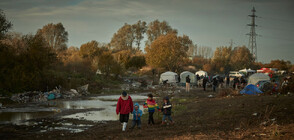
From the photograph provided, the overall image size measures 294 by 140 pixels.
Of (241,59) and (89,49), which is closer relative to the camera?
(89,49)

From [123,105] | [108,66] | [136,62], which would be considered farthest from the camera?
[136,62]

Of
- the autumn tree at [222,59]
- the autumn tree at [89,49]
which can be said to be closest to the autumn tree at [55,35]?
the autumn tree at [89,49]

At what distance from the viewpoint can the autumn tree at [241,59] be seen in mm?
89250

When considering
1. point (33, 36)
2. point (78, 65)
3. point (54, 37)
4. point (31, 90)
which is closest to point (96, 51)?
point (54, 37)

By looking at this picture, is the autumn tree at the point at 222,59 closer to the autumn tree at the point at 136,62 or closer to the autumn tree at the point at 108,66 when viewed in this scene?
the autumn tree at the point at 136,62

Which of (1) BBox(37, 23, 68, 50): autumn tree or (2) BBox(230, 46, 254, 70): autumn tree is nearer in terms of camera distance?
(1) BBox(37, 23, 68, 50): autumn tree

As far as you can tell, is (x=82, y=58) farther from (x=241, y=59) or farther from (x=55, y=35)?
(x=241, y=59)

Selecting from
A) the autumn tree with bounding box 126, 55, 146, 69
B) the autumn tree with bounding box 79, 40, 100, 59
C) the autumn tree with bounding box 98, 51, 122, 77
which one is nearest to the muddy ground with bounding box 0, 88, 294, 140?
the autumn tree with bounding box 98, 51, 122, 77

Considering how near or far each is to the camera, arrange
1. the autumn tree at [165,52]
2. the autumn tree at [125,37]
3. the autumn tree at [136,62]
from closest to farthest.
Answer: the autumn tree at [165,52], the autumn tree at [136,62], the autumn tree at [125,37]

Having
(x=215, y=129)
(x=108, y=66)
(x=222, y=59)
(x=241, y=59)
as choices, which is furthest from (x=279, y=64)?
(x=215, y=129)

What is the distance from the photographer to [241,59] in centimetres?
9119

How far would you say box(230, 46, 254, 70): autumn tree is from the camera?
8925 centimetres

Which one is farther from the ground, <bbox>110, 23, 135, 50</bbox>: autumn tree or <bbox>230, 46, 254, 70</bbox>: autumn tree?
<bbox>110, 23, 135, 50</bbox>: autumn tree

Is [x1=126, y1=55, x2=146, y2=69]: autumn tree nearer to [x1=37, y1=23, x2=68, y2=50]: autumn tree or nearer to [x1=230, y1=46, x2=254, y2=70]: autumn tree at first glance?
[x1=37, y1=23, x2=68, y2=50]: autumn tree
